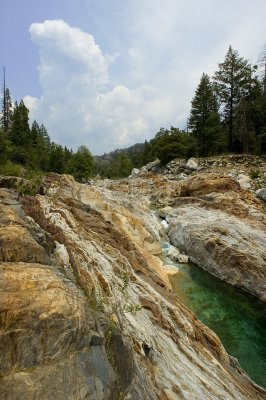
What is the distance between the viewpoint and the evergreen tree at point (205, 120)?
164 feet

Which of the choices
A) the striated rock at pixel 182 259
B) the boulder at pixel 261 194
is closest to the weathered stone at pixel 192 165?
the boulder at pixel 261 194

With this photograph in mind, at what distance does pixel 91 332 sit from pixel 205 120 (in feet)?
167

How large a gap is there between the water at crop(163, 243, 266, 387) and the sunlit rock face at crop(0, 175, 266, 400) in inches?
82.6

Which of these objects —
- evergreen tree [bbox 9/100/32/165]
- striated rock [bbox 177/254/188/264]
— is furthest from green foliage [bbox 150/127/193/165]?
striated rock [bbox 177/254/188/264]

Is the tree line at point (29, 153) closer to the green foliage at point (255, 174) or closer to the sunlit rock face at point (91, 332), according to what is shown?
the green foliage at point (255, 174)

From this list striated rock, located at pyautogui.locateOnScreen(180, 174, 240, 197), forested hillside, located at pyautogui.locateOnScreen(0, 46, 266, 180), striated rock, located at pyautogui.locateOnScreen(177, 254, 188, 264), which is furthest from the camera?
forested hillside, located at pyautogui.locateOnScreen(0, 46, 266, 180)

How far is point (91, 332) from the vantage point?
588cm

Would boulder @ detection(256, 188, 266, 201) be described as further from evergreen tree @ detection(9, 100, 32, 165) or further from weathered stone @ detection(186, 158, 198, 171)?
evergreen tree @ detection(9, 100, 32, 165)

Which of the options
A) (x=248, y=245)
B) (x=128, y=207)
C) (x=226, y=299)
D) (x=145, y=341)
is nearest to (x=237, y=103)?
(x=128, y=207)

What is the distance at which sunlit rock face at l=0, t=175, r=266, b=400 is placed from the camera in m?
4.99

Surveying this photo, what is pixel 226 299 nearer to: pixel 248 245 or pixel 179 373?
pixel 248 245

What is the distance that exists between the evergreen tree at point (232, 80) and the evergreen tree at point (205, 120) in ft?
7.91

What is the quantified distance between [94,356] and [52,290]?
149 centimetres

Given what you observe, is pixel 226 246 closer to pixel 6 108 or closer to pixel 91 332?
pixel 91 332
